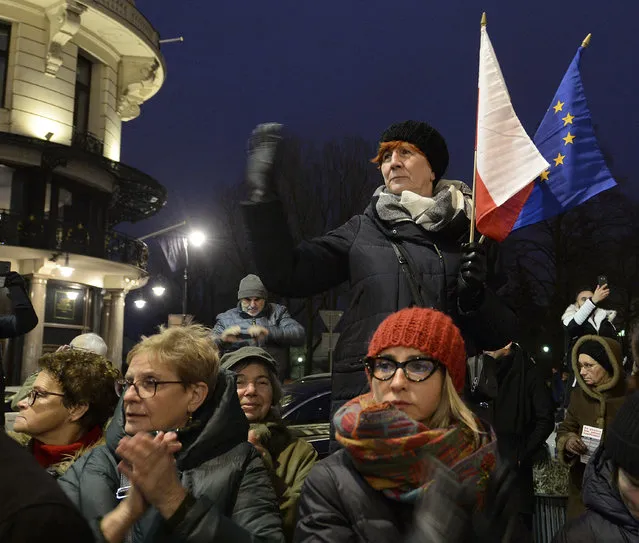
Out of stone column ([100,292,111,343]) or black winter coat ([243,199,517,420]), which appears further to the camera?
stone column ([100,292,111,343])

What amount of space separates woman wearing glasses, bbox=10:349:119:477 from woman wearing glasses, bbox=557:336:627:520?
399cm

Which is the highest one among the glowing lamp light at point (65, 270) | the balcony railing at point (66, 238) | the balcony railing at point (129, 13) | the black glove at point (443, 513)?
the balcony railing at point (129, 13)

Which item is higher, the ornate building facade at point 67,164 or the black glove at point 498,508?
the ornate building facade at point 67,164

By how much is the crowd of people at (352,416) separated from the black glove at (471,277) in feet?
0.03

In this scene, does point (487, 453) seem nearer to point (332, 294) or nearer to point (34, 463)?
point (34, 463)

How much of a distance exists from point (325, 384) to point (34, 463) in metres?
6.68

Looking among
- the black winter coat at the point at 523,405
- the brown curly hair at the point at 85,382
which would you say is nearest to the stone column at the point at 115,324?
the black winter coat at the point at 523,405

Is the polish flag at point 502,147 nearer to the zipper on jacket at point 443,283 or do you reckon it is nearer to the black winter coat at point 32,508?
the zipper on jacket at point 443,283

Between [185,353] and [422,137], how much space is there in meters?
1.61

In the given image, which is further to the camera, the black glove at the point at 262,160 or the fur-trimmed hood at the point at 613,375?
the fur-trimmed hood at the point at 613,375

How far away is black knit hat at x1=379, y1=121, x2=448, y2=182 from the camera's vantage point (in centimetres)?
368

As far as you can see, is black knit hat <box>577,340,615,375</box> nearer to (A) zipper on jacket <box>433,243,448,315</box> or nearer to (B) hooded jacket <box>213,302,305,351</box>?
(B) hooded jacket <box>213,302,305,351</box>

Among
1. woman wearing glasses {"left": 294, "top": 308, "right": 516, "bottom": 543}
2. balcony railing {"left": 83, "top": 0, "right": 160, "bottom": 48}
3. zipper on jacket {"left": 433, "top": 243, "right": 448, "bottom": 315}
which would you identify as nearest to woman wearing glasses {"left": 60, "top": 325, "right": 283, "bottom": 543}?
woman wearing glasses {"left": 294, "top": 308, "right": 516, "bottom": 543}

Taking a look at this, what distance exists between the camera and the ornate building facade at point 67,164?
23.3 m
